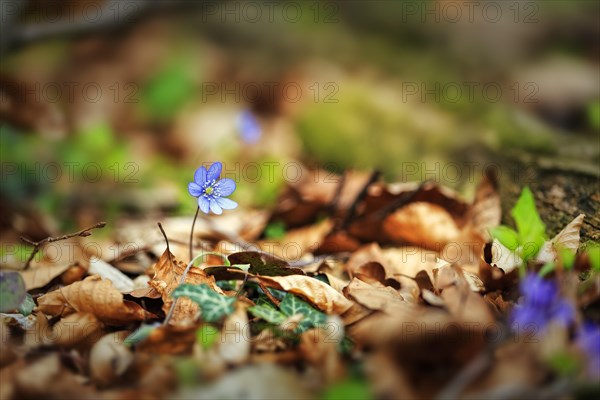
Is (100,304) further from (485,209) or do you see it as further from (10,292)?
(485,209)

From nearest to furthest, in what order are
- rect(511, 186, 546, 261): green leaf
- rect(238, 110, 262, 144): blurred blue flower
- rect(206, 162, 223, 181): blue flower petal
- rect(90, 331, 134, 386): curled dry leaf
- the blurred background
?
rect(90, 331, 134, 386): curled dry leaf → rect(511, 186, 546, 261): green leaf → rect(206, 162, 223, 181): blue flower petal → the blurred background → rect(238, 110, 262, 144): blurred blue flower

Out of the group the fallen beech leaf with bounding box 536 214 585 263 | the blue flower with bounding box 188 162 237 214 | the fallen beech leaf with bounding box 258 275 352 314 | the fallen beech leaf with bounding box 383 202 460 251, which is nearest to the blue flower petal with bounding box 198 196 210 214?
the blue flower with bounding box 188 162 237 214

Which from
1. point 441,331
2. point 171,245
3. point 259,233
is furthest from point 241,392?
point 259,233

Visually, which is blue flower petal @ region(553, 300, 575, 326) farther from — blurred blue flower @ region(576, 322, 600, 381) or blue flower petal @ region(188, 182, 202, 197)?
blue flower petal @ region(188, 182, 202, 197)

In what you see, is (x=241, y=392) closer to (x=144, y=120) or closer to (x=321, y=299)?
(x=321, y=299)

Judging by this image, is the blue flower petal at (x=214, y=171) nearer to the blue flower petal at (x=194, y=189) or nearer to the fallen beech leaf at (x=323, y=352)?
the blue flower petal at (x=194, y=189)

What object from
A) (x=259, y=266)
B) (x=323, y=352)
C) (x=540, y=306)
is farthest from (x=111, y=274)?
(x=540, y=306)
